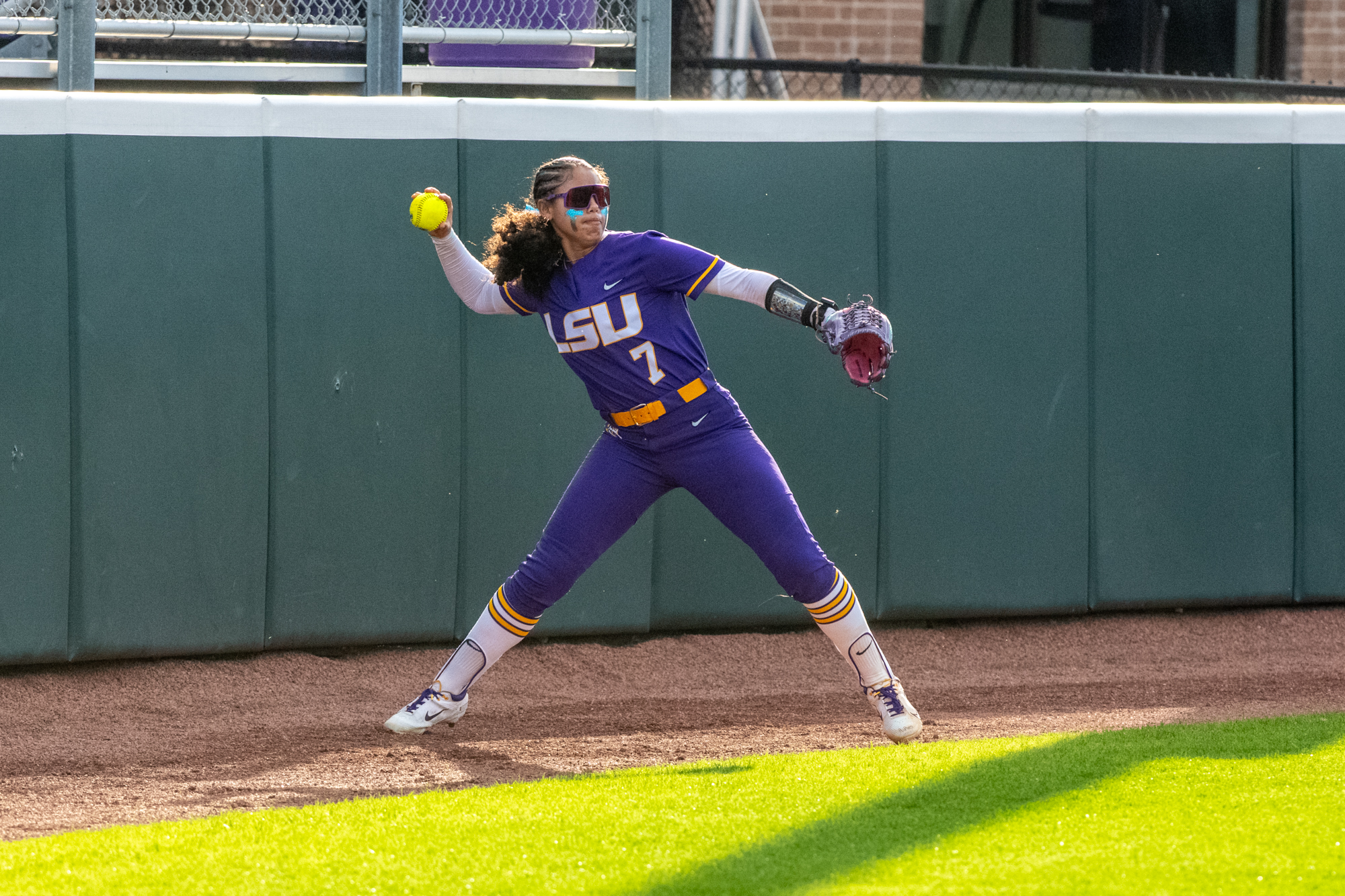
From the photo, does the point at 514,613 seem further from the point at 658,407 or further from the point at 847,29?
the point at 847,29

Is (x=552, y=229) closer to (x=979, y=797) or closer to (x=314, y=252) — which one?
(x=314, y=252)

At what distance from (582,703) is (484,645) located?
0.80 m

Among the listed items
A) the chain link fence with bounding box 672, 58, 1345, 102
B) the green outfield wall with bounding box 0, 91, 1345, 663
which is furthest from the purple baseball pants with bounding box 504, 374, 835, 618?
the chain link fence with bounding box 672, 58, 1345, 102

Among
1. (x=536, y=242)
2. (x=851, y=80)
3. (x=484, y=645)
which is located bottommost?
(x=484, y=645)

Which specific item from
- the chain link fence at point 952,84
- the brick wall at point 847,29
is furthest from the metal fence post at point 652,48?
the brick wall at point 847,29

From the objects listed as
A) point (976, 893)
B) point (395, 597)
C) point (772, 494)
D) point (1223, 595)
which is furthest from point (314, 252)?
point (1223, 595)

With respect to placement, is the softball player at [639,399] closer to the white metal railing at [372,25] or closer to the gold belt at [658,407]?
the gold belt at [658,407]

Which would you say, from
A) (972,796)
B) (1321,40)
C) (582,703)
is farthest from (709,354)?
(1321,40)

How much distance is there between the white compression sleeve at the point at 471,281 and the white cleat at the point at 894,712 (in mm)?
1565

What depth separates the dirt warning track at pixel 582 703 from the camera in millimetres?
4312

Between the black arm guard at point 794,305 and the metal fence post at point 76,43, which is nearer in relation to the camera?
the black arm guard at point 794,305

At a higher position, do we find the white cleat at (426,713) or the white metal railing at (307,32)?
the white metal railing at (307,32)

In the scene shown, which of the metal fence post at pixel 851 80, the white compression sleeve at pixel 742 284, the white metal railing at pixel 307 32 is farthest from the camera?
the metal fence post at pixel 851 80

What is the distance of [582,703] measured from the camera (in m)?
5.30
